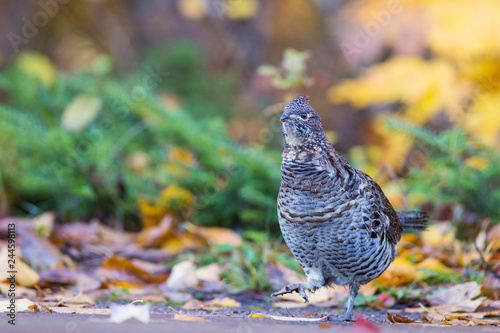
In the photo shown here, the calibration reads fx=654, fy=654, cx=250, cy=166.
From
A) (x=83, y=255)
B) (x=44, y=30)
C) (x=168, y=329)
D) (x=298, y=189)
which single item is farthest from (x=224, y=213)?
(x=44, y=30)

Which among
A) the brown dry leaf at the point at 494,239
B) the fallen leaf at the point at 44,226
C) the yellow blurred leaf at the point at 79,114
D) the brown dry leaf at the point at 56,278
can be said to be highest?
the yellow blurred leaf at the point at 79,114

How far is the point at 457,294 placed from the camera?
3766mm

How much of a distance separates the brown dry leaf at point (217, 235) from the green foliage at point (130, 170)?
0.23 meters

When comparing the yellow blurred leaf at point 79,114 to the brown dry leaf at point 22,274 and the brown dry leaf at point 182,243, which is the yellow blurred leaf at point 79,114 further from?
the brown dry leaf at point 22,274

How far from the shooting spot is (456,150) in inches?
199

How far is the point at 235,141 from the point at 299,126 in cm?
414

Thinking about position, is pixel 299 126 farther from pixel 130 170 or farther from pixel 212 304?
pixel 130 170

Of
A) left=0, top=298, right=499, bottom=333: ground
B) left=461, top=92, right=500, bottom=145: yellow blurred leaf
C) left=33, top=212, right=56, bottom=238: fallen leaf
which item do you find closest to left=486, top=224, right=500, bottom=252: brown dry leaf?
left=0, top=298, right=499, bottom=333: ground

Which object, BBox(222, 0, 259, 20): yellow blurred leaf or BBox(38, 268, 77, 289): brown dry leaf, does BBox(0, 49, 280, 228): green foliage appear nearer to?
BBox(38, 268, 77, 289): brown dry leaf

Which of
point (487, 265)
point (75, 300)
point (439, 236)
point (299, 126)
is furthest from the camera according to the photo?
point (439, 236)

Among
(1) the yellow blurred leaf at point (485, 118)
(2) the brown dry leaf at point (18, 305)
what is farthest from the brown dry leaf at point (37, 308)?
(1) the yellow blurred leaf at point (485, 118)

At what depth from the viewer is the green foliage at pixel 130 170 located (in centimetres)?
525

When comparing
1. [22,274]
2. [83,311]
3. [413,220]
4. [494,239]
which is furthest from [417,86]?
[83,311]

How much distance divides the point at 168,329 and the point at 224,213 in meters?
3.06
